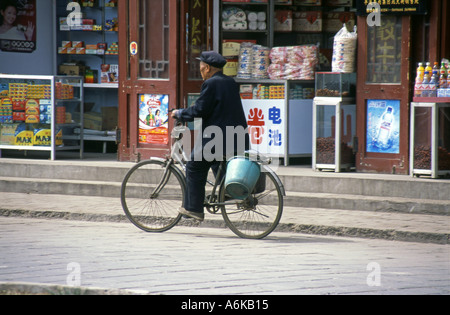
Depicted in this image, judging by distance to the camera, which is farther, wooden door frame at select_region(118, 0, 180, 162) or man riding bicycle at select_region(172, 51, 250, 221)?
wooden door frame at select_region(118, 0, 180, 162)

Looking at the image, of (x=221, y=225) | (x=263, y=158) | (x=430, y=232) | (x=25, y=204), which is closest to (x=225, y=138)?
(x=263, y=158)

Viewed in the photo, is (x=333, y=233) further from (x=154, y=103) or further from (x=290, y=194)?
(x=154, y=103)

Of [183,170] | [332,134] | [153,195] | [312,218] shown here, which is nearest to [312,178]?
[332,134]

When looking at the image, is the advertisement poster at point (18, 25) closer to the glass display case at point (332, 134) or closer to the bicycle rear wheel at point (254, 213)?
the glass display case at point (332, 134)

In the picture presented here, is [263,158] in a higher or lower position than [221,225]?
higher

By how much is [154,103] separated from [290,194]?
2622mm

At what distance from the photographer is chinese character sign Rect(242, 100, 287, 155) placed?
1210 cm

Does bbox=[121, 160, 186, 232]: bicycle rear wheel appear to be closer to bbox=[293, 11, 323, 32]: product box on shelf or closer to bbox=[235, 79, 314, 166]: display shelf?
bbox=[235, 79, 314, 166]: display shelf

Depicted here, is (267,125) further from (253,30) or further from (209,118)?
(209,118)

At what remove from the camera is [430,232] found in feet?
27.8

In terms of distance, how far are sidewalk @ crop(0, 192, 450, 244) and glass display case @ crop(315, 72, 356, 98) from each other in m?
2.02

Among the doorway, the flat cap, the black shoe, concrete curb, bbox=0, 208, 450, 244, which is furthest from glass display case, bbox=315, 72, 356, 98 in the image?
the black shoe

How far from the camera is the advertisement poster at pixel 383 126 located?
10969mm

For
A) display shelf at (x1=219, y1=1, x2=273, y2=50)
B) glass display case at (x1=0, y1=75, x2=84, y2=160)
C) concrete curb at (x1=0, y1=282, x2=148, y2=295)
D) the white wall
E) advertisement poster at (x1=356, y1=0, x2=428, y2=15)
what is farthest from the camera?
the white wall
